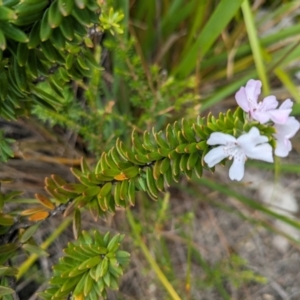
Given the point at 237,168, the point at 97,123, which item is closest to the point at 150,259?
the point at 97,123

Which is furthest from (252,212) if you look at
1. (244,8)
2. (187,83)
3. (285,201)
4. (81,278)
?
(81,278)

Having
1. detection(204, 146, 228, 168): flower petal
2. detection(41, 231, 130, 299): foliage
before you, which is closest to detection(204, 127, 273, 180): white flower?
detection(204, 146, 228, 168): flower petal

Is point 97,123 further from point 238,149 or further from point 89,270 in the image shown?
point 238,149

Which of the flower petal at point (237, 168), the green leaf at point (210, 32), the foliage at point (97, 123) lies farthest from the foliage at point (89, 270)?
the green leaf at point (210, 32)

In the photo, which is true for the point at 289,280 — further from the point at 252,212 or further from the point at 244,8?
the point at 244,8

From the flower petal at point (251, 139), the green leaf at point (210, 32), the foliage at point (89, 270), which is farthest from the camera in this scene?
the green leaf at point (210, 32)

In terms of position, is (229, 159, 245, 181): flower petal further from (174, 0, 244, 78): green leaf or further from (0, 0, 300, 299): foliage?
(174, 0, 244, 78): green leaf

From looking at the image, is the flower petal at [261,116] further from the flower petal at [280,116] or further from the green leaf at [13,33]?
the green leaf at [13,33]

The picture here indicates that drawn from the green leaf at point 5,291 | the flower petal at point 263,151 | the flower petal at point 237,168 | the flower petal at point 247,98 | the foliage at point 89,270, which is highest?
the flower petal at point 247,98
